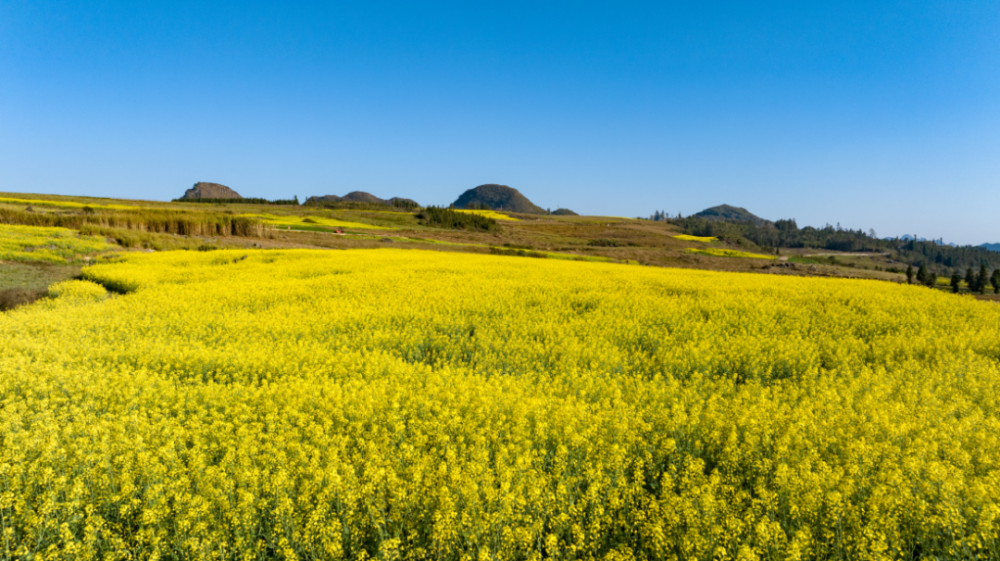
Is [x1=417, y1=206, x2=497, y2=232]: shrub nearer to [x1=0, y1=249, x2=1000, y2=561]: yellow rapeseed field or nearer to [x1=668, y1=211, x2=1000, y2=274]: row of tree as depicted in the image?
[x1=668, y1=211, x2=1000, y2=274]: row of tree

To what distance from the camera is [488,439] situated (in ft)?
17.9

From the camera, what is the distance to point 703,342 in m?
9.72

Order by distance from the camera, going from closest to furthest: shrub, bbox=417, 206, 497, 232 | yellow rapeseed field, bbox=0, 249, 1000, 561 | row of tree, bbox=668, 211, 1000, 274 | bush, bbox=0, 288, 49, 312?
yellow rapeseed field, bbox=0, 249, 1000, 561 → bush, bbox=0, 288, 49, 312 → shrub, bbox=417, 206, 497, 232 → row of tree, bbox=668, 211, 1000, 274

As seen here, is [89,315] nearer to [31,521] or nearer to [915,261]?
[31,521]

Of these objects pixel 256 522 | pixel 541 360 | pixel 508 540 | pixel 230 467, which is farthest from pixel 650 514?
pixel 541 360

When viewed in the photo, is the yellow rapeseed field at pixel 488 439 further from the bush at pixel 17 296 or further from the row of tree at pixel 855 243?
the row of tree at pixel 855 243

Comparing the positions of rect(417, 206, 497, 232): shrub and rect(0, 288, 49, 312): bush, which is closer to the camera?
rect(0, 288, 49, 312): bush

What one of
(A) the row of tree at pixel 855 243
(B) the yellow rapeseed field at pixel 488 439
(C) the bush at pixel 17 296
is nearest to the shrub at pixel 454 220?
(A) the row of tree at pixel 855 243

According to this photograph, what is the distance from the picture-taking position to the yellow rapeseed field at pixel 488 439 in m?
3.81

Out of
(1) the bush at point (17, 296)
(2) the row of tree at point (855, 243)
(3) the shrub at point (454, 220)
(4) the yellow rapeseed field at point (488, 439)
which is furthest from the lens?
(2) the row of tree at point (855, 243)

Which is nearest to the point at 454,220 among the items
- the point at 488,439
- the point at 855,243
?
the point at 488,439

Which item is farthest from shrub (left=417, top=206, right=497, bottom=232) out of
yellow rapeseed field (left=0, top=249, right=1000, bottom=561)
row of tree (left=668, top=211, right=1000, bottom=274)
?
yellow rapeseed field (left=0, top=249, right=1000, bottom=561)

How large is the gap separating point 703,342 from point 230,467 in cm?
884

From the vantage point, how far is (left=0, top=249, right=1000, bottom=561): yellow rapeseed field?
12.5 feet
